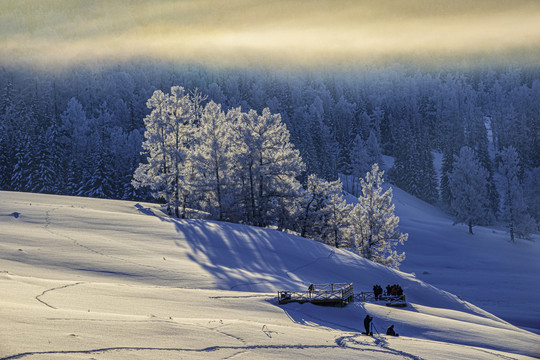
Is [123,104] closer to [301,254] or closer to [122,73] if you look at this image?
[122,73]

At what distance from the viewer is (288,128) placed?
137 meters

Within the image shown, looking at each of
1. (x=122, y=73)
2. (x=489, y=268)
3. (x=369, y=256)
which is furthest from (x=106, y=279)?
(x=122, y=73)

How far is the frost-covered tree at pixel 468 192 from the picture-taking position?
266ft

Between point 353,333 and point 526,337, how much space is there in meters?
10.9

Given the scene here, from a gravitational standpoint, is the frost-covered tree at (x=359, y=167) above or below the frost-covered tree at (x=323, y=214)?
above

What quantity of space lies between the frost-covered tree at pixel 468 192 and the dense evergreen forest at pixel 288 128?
3.55 feet

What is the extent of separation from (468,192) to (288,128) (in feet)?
204

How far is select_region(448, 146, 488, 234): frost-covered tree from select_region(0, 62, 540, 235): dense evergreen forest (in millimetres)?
1082

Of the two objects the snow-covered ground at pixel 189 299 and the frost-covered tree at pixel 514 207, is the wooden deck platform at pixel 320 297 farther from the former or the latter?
the frost-covered tree at pixel 514 207

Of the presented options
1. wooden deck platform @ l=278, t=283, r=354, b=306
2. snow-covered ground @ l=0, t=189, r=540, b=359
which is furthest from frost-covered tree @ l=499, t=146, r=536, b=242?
wooden deck platform @ l=278, t=283, r=354, b=306

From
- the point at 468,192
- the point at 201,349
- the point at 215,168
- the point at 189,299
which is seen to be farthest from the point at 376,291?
the point at 468,192

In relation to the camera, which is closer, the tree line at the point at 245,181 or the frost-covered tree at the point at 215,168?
the frost-covered tree at the point at 215,168

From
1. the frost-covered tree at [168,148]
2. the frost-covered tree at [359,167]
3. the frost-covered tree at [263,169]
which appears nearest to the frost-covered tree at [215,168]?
the frost-covered tree at [263,169]

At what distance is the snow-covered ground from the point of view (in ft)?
47.7
